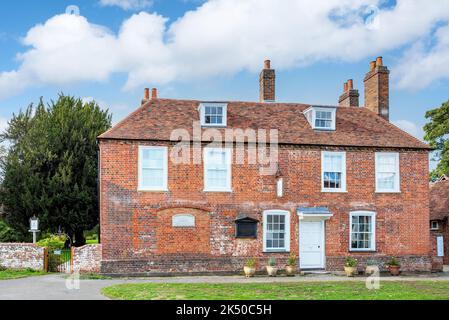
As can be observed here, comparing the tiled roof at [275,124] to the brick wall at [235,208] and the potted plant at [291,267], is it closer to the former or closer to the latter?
the brick wall at [235,208]

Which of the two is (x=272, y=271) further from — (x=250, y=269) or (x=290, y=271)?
(x=250, y=269)

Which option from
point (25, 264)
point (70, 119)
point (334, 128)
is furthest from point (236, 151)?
point (70, 119)

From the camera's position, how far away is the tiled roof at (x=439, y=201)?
30053 mm

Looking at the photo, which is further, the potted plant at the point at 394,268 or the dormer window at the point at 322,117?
the dormer window at the point at 322,117

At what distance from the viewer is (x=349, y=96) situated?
98.4ft

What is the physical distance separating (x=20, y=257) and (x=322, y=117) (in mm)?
15206

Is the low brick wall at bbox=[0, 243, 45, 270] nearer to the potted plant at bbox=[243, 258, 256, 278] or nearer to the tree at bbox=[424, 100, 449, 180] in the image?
the potted plant at bbox=[243, 258, 256, 278]

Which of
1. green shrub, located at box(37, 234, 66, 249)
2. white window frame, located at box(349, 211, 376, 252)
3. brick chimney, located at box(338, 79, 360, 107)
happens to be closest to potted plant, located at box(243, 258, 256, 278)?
white window frame, located at box(349, 211, 376, 252)

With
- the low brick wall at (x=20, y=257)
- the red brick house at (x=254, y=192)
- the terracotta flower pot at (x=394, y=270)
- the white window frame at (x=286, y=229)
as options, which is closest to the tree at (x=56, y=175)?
the low brick wall at (x=20, y=257)

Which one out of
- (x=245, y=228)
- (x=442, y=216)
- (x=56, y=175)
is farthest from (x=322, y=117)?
(x=56, y=175)

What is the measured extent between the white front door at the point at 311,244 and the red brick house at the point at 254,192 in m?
0.05
